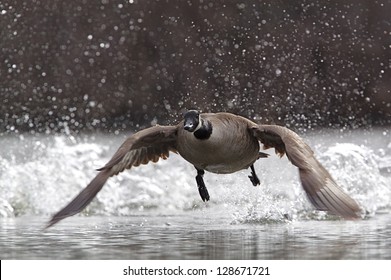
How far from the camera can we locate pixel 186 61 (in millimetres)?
15352

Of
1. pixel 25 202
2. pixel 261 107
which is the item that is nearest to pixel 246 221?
pixel 25 202

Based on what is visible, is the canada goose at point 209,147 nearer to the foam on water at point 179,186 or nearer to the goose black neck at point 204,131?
the goose black neck at point 204,131

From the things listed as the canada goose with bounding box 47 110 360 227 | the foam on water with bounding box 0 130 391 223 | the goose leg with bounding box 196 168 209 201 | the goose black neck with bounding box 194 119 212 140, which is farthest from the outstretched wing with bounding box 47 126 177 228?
the foam on water with bounding box 0 130 391 223

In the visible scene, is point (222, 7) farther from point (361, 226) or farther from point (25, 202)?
point (361, 226)

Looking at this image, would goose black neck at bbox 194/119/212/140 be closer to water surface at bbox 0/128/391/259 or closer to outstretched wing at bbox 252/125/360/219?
outstretched wing at bbox 252/125/360/219

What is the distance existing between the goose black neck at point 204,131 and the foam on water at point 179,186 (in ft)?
4.22

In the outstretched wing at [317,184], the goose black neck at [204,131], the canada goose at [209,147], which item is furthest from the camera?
the goose black neck at [204,131]

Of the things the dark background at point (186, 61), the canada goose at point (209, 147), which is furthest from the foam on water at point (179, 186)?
the dark background at point (186, 61)

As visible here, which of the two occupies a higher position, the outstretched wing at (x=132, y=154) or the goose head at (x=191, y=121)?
the goose head at (x=191, y=121)

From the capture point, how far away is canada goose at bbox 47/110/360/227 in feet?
19.8

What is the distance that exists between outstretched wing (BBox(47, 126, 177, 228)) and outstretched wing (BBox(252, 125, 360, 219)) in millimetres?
936

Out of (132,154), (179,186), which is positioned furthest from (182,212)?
(132,154)

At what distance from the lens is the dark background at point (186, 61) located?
14.7m

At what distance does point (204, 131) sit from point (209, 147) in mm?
137
